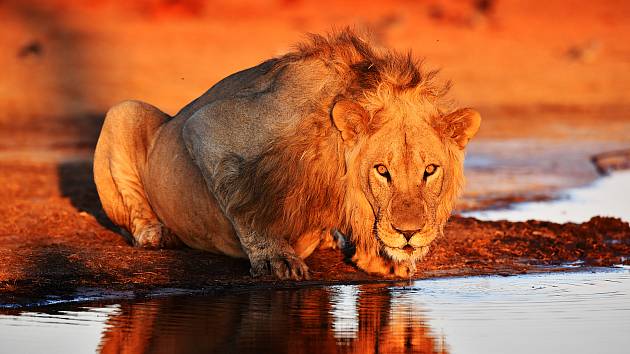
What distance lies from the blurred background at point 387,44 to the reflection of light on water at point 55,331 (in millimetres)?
5772

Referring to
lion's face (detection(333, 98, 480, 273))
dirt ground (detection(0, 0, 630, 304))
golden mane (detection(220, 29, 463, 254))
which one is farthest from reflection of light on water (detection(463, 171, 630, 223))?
lion's face (detection(333, 98, 480, 273))

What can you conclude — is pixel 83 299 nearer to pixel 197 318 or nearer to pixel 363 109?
pixel 197 318

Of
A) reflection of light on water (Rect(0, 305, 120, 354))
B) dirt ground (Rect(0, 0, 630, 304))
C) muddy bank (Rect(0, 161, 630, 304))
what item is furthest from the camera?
dirt ground (Rect(0, 0, 630, 304))

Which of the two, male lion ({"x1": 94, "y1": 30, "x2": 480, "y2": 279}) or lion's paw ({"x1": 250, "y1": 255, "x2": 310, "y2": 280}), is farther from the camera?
lion's paw ({"x1": 250, "y1": 255, "x2": 310, "y2": 280})

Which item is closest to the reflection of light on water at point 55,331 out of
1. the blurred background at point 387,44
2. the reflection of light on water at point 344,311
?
the reflection of light on water at point 344,311

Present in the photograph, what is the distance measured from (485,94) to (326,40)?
1111 centimetres

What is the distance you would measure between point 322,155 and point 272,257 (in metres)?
0.72

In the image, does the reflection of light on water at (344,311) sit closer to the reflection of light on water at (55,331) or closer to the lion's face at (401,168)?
the lion's face at (401,168)

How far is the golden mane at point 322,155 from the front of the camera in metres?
6.57

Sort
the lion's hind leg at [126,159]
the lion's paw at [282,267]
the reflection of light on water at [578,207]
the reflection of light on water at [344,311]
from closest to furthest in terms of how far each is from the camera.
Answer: the reflection of light on water at [344,311]
the lion's paw at [282,267]
the lion's hind leg at [126,159]
the reflection of light on water at [578,207]

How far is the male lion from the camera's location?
638cm

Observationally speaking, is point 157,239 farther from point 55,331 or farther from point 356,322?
point 55,331

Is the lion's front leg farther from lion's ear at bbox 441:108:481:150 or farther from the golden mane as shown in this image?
lion's ear at bbox 441:108:481:150

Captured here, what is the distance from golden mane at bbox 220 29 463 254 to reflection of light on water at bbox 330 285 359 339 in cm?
26
